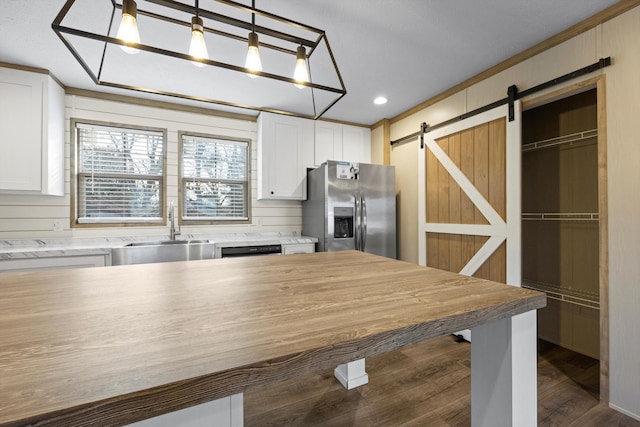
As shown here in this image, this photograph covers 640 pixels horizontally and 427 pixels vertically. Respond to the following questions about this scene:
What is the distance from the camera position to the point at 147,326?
2.14 feet

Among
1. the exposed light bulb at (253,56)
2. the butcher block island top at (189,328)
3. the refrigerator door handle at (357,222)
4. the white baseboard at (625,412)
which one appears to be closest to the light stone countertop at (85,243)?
the refrigerator door handle at (357,222)

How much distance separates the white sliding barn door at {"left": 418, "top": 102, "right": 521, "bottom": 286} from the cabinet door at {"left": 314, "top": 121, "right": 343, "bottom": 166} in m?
1.18

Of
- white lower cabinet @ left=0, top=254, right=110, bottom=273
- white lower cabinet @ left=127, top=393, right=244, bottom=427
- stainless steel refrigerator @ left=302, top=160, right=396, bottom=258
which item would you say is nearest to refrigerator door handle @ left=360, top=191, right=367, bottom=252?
stainless steel refrigerator @ left=302, top=160, right=396, bottom=258

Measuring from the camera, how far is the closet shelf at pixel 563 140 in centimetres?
241

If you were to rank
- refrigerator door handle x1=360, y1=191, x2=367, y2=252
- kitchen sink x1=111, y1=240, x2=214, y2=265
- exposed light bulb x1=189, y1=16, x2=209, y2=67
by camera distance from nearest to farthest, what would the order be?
exposed light bulb x1=189, y1=16, x2=209, y2=67, kitchen sink x1=111, y1=240, x2=214, y2=265, refrigerator door handle x1=360, y1=191, x2=367, y2=252

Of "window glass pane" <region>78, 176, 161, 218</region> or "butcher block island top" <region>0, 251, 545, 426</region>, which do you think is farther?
"window glass pane" <region>78, 176, 161, 218</region>

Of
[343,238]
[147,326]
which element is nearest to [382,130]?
[343,238]

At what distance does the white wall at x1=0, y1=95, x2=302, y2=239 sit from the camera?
276 centimetres

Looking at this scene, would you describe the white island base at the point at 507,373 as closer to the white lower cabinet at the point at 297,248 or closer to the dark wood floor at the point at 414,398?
the dark wood floor at the point at 414,398

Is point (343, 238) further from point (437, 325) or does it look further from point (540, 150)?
point (437, 325)

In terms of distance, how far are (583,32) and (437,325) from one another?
99.5 inches

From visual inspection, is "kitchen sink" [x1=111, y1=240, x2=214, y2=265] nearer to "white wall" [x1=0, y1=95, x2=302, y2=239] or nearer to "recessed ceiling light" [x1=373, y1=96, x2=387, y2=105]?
"white wall" [x1=0, y1=95, x2=302, y2=239]

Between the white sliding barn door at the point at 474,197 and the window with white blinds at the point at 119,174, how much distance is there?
316cm

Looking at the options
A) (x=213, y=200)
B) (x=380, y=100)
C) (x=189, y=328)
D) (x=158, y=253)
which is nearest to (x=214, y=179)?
(x=213, y=200)
